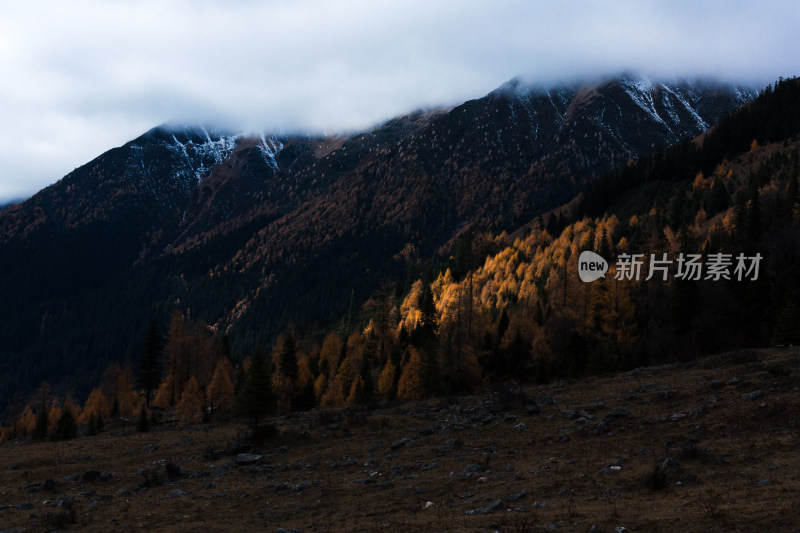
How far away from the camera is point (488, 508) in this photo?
56.9 feet

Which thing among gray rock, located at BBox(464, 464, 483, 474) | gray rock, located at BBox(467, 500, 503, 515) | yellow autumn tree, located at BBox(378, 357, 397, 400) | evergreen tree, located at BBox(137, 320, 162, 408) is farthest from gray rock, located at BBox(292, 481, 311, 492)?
evergreen tree, located at BBox(137, 320, 162, 408)

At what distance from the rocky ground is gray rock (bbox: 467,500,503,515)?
77 mm

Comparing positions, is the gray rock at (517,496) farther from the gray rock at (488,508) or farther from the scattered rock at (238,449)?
the scattered rock at (238,449)

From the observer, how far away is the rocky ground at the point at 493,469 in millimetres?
15938

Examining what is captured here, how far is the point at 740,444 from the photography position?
796 inches

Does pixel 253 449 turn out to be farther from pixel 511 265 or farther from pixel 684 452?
pixel 511 265

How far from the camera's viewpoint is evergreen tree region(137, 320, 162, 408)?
251 ft

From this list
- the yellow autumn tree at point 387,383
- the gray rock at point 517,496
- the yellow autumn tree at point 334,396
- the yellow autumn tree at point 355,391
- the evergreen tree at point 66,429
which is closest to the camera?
the gray rock at point 517,496

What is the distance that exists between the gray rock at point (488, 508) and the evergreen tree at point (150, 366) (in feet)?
239

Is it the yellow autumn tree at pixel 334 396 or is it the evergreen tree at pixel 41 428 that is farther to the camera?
the yellow autumn tree at pixel 334 396

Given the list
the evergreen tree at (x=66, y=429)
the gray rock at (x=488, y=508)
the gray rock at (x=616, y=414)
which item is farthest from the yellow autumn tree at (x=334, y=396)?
the gray rock at (x=488, y=508)

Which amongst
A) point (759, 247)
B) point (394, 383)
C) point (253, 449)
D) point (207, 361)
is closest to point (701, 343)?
point (759, 247)

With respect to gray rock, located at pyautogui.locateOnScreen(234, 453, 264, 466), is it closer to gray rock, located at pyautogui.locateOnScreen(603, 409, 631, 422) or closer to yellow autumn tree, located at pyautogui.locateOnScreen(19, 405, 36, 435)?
gray rock, located at pyautogui.locateOnScreen(603, 409, 631, 422)

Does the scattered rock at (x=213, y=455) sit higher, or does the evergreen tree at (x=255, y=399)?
the evergreen tree at (x=255, y=399)
